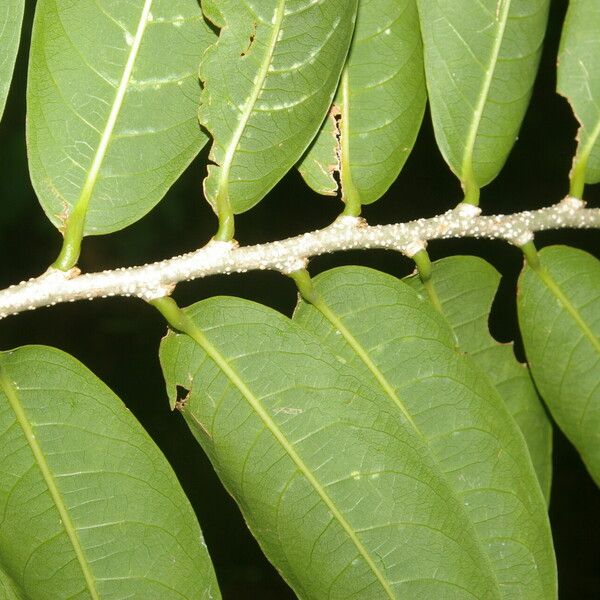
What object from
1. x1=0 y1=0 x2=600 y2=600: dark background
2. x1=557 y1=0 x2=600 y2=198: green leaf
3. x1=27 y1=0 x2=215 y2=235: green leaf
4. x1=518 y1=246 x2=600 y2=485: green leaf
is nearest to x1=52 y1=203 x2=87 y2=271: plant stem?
x1=27 y1=0 x2=215 y2=235: green leaf

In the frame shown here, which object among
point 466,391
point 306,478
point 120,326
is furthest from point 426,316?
point 120,326

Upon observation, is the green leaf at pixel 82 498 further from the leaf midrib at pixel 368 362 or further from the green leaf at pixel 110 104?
the leaf midrib at pixel 368 362

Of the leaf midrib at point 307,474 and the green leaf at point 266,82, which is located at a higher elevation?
the green leaf at point 266,82

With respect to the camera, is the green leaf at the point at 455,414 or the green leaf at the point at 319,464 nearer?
the green leaf at the point at 319,464

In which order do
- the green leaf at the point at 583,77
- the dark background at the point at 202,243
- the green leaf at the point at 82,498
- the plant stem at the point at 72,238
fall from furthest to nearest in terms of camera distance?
1. the dark background at the point at 202,243
2. the green leaf at the point at 583,77
3. the plant stem at the point at 72,238
4. the green leaf at the point at 82,498

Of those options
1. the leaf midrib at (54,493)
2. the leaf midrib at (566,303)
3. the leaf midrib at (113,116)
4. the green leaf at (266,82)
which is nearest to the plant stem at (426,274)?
the leaf midrib at (566,303)

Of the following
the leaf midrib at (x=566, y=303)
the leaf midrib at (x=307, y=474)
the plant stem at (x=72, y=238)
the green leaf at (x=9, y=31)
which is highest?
the green leaf at (x=9, y=31)

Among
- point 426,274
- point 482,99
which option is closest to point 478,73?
point 482,99

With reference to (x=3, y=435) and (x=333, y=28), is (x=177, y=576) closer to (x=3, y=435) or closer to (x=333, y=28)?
(x=3, y=435)
